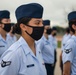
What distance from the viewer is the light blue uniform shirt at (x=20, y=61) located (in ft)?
10.2

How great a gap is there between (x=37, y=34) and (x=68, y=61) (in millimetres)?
994

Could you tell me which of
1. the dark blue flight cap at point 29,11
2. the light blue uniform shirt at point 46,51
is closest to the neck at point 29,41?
the dark blue flight cap at point 29,11

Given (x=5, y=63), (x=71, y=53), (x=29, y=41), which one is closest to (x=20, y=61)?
(x=5, y=63)

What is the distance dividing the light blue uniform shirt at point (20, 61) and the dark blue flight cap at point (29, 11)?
0.30 metres

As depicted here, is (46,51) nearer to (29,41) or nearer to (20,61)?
(29,41)

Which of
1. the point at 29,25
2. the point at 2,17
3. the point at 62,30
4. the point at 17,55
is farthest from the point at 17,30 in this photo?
the point at 62,30

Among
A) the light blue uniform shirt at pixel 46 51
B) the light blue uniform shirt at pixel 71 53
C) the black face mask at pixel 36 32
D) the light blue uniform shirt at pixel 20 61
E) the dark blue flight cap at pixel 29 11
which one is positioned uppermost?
the dark blue flight cap at pixel 29 11

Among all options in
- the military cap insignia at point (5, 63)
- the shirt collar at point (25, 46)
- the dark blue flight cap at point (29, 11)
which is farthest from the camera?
the dark blue flight cap at point (29, 11)

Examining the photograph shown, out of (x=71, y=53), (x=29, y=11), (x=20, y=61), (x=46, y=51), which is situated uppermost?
(x=29, y=11)

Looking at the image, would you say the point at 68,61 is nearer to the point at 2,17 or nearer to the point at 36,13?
the point at 36,13

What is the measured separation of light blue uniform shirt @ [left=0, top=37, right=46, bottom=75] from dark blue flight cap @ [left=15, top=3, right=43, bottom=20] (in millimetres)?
304

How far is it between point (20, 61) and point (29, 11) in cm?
59

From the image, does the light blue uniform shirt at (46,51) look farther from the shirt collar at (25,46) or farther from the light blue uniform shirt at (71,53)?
the shirt collar at (25,46)

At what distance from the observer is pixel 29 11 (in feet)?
11.2
